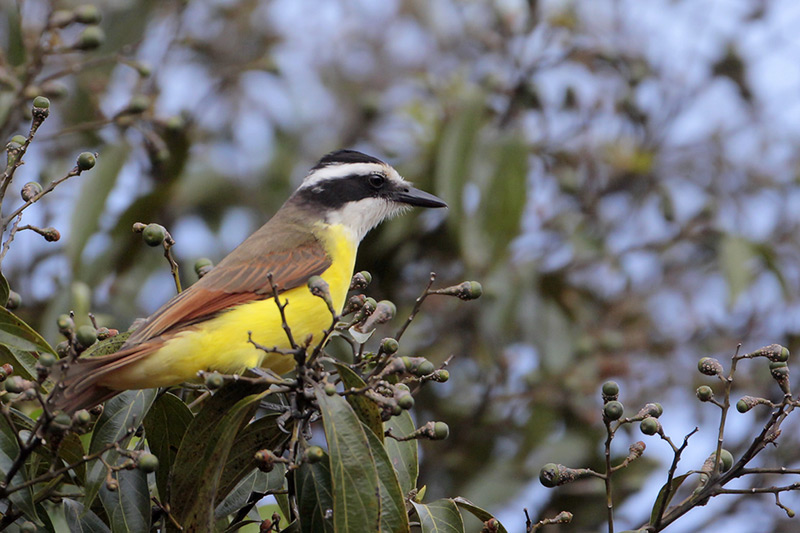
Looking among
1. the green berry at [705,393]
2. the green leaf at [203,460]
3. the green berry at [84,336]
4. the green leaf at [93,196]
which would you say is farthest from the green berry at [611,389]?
the green leaf at [93,196]

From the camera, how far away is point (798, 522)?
5.82 metres

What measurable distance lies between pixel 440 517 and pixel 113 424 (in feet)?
2.99

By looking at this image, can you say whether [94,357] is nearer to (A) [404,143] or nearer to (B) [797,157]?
(A) [404,143]

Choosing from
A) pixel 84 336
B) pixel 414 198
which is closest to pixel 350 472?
pixel 84 336

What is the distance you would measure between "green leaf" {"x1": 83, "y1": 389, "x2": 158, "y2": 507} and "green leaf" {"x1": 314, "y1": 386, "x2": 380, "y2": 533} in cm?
50

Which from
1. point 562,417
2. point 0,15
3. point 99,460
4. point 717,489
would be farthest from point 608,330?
point 0,15

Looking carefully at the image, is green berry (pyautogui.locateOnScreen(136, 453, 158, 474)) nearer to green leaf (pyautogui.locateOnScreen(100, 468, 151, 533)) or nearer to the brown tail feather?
green leaf (pyautogui.locateOnScreen(100, 468, 151, 533))

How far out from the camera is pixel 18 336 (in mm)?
2564

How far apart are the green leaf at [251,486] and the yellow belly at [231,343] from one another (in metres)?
0.44

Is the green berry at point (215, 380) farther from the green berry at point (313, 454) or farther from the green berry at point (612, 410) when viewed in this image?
the green berry at point (612, 410)

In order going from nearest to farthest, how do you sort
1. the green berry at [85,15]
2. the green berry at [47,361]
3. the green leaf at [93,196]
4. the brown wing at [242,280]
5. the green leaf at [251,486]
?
the green berry at [47,361], the green leaf at [251,486], the brown wing at [242,280], the green berry at [85,15], the green leaf at [93,196]

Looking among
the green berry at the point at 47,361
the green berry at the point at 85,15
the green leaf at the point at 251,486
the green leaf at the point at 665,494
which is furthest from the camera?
the green berry at the point at 85,15

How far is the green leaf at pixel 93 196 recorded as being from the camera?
4.68 metres

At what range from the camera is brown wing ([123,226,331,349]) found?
3.18m
